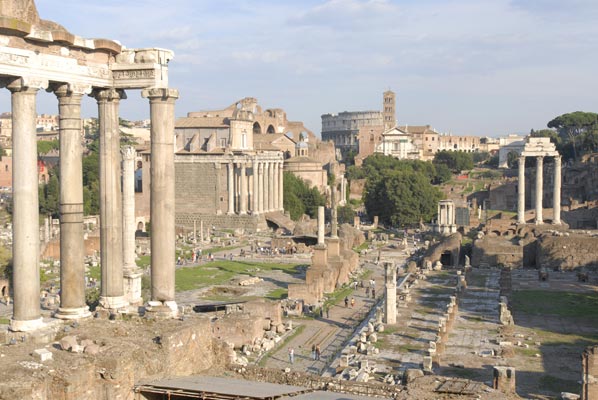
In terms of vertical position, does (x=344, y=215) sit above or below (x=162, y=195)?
below

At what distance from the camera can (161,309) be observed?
1249cm

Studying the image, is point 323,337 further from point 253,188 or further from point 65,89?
point 253,188

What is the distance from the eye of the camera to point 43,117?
506 feet

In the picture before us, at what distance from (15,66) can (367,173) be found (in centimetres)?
8209

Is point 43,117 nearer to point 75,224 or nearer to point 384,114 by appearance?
point 384,114

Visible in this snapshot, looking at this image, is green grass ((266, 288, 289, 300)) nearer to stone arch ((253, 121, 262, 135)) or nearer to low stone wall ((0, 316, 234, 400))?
low stone wall ((0, 316, 234, 400))

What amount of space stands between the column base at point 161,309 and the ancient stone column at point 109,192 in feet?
2.59

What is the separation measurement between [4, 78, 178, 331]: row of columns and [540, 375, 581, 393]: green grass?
10.0 meters

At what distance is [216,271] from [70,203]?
2879 cm


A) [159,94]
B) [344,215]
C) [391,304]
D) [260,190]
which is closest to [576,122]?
[344,215]

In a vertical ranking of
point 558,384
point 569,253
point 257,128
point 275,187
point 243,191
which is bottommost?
point 558,384

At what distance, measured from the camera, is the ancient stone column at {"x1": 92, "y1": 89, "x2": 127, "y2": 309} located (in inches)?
504

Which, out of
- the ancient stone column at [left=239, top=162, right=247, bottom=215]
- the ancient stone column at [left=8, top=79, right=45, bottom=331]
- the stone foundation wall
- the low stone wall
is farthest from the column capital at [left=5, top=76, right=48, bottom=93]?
the ancient stone column at [left=239, top=162, right=247, bottom=215]

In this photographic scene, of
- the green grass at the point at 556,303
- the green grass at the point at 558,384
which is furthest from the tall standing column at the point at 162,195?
the green grass at the point at 556,303
